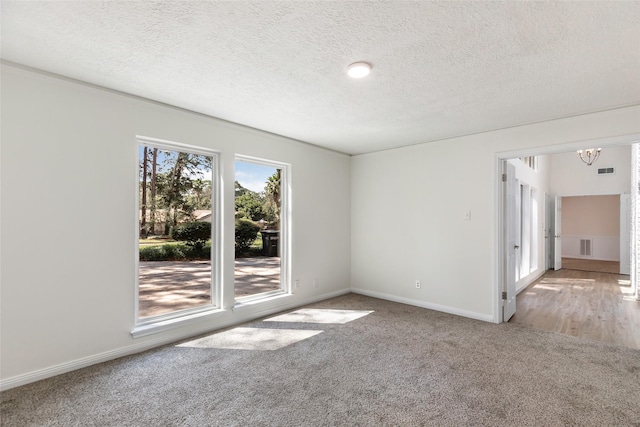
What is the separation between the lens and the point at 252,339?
3.36m

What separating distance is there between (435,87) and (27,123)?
3351 mm

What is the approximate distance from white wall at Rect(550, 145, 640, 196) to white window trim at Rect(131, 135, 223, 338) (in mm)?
8590

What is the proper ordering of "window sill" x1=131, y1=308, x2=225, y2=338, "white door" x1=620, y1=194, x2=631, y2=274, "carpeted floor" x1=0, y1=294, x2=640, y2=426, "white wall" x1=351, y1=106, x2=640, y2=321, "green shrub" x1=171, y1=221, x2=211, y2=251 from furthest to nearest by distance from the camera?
"white door" x1=620, y1=194, x2=631, y2=274 < "white wall" x1=351, y1=106, x2=640, y2=321 < "green shrub" x1=171, y1=221, x2=211, y2=251 < "window sill" x1=131, y1=308, x2=225, y2=338 < "carpeted floor" x1=0, y1=294, x2=640, y2=426

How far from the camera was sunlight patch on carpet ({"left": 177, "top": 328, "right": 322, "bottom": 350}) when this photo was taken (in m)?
3.18

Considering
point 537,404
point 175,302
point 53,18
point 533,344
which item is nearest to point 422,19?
point 53,18

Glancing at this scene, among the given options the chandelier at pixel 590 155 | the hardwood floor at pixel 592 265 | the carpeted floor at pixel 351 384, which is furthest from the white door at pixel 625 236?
the carpeted floor at pixel 351 384

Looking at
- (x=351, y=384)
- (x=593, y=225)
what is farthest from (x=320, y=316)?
(x=593, y=225)

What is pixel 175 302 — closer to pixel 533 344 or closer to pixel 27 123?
pixel 27 123

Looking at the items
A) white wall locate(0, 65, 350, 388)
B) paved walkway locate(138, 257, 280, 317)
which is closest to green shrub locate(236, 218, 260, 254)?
paved walkway locate(138, 257, 280, 317)

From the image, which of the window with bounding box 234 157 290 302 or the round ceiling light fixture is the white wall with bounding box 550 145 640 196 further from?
the round ceiling light fixture

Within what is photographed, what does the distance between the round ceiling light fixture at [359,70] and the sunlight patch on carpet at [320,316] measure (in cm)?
285

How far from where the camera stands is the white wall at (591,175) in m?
7.84

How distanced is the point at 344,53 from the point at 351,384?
8.14 ft

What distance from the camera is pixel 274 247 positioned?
4.59m
